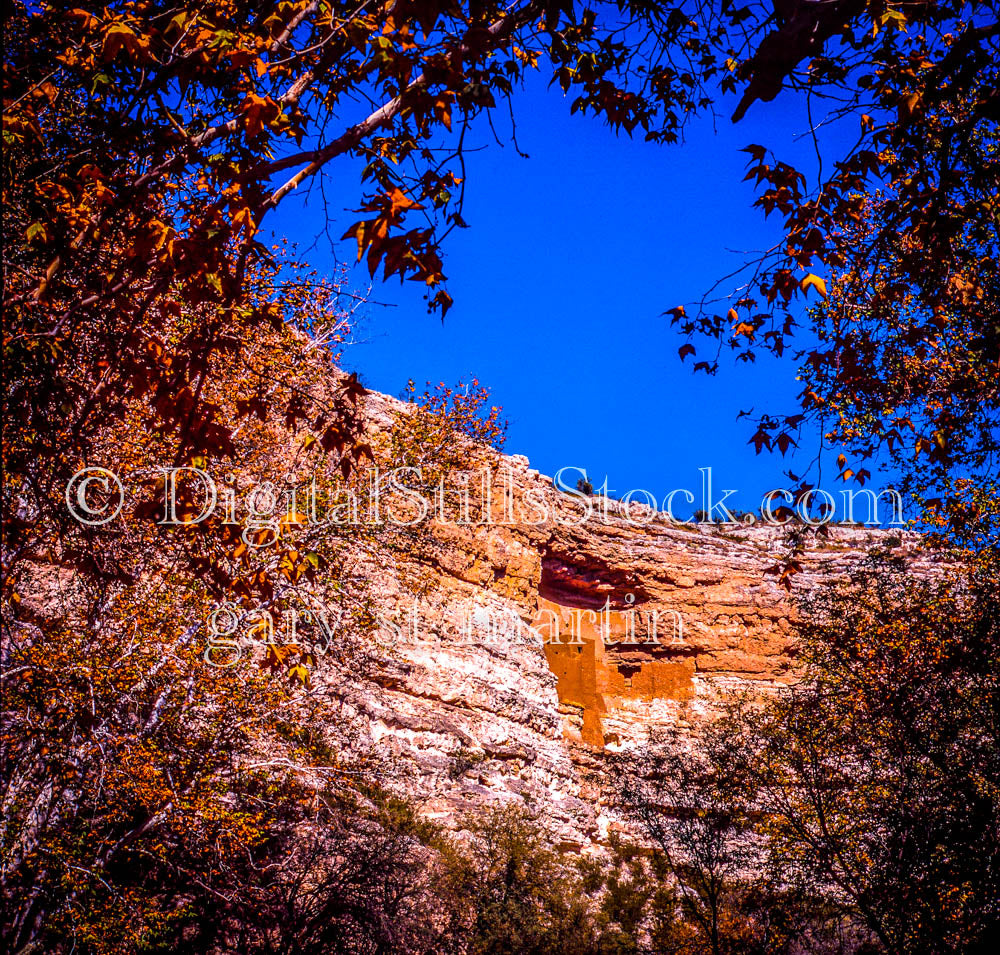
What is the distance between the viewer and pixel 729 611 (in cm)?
2827

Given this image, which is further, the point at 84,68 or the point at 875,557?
the point at 875,557

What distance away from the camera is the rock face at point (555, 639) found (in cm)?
1720

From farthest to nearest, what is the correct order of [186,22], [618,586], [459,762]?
[618,586], [459,762], [186,22]

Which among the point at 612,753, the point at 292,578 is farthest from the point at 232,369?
the point at 612,753

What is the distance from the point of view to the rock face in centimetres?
1720

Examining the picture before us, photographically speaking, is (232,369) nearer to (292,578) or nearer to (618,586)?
(292,578)

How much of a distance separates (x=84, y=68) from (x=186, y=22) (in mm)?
897

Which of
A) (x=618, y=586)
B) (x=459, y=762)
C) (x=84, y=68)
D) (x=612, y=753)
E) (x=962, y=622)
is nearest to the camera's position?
(x=84, y=68)

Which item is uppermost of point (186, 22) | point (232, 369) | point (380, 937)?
point (232, 369)

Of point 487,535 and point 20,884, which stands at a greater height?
point 487,535

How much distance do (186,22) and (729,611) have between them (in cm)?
2836

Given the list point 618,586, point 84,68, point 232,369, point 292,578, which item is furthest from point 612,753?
point 84,68

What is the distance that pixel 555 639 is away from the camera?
982 inches

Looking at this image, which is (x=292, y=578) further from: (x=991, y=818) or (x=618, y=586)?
(x=618, y=586)
